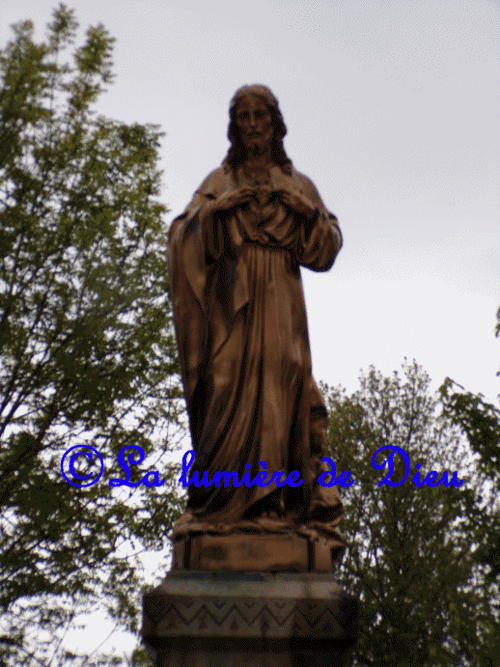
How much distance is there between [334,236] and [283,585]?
220cm

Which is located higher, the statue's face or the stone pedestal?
the statue's face

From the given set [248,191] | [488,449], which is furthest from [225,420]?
[488,449]

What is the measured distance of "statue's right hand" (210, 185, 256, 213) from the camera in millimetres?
4672

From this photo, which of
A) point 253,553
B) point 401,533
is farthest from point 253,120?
point 401,533

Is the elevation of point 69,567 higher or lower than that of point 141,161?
lower

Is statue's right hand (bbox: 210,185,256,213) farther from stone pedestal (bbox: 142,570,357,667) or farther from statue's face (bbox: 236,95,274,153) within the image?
stone pedestal (bbox: 142,570,357,667)

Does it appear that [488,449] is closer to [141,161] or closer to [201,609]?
[141,161]

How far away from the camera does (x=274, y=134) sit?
5.24 metres

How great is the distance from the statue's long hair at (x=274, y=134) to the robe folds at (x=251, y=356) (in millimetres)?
259

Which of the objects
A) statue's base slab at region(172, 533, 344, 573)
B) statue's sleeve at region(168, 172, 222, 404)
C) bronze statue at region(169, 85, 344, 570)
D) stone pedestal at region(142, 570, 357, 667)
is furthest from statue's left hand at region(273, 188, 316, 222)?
stone pedestal at region(142, 570, 357, 667)

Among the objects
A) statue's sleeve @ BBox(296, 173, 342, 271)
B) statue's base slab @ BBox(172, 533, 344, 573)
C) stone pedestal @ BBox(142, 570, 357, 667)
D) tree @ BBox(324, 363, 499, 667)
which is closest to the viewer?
stone pedestal @ BBox(142, 570, 357, 667)

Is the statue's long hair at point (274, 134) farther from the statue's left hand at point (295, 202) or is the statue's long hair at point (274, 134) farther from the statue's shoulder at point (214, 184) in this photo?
the statue's left hand at point (295, 202)

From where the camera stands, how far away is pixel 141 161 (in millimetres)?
9961

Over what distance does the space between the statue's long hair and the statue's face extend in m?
0.03
